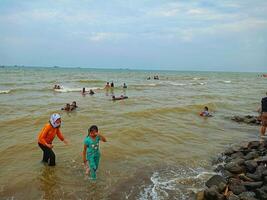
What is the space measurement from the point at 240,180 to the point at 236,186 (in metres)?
0.51

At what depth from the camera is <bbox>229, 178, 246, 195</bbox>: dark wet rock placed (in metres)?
7.03

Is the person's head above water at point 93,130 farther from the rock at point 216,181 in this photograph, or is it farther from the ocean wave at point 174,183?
the rock at point 216,181

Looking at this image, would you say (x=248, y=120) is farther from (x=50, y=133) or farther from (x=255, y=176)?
(x=50, y=133)

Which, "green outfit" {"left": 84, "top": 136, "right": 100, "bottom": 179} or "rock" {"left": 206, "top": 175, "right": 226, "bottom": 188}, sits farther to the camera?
"green outfit" {"left": 84, "top": 136, "right": 100, "bottom": 179}

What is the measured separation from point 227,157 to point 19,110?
15.2 metres

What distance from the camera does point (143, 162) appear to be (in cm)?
997

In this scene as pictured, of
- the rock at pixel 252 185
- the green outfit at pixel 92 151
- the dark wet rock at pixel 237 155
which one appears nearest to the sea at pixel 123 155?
the green outfit at pixel 92 151

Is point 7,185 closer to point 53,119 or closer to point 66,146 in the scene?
point 53,119

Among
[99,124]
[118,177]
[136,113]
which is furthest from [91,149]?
[136,113]

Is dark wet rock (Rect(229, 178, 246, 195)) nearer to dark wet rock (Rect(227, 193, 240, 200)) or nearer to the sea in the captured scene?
dark wet rock (Rect(227, 193, 240, 200))

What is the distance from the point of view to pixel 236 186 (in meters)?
7.22

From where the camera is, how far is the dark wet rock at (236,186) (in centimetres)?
703

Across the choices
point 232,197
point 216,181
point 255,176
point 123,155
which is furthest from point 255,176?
point 123,155

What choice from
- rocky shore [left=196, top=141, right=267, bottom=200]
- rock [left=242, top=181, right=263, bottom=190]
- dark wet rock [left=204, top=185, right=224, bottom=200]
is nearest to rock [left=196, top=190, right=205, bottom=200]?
rocky shore [left=196, top=141, right=267, bottom=200]
